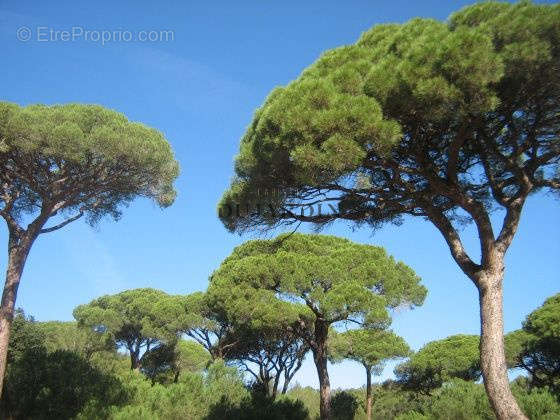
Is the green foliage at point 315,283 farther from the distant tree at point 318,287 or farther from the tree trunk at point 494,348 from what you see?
the tree trunk at point 494,348

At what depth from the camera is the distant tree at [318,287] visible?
14328 millimetres

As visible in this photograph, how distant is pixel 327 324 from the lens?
15.2m

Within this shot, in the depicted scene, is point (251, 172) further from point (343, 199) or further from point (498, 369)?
point (498, 369)

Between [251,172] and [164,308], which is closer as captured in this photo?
[251,172]

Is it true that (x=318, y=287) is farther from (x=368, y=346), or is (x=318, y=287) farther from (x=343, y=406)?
(x=343, y=406)

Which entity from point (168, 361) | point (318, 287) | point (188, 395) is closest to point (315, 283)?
point (318, 287)

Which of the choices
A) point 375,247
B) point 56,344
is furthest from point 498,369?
point 56,344

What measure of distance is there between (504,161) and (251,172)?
11.4 feet

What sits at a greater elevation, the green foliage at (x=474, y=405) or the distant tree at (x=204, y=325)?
the distant tree at (x=204, y=325)

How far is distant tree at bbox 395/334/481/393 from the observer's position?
20.1 metres

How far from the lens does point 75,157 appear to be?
375 inches

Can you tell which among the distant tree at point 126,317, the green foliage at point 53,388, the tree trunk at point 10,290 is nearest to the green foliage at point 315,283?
the green foliage at point 53,388

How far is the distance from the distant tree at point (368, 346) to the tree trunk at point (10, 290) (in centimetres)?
966

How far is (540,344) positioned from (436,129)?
1445cm
